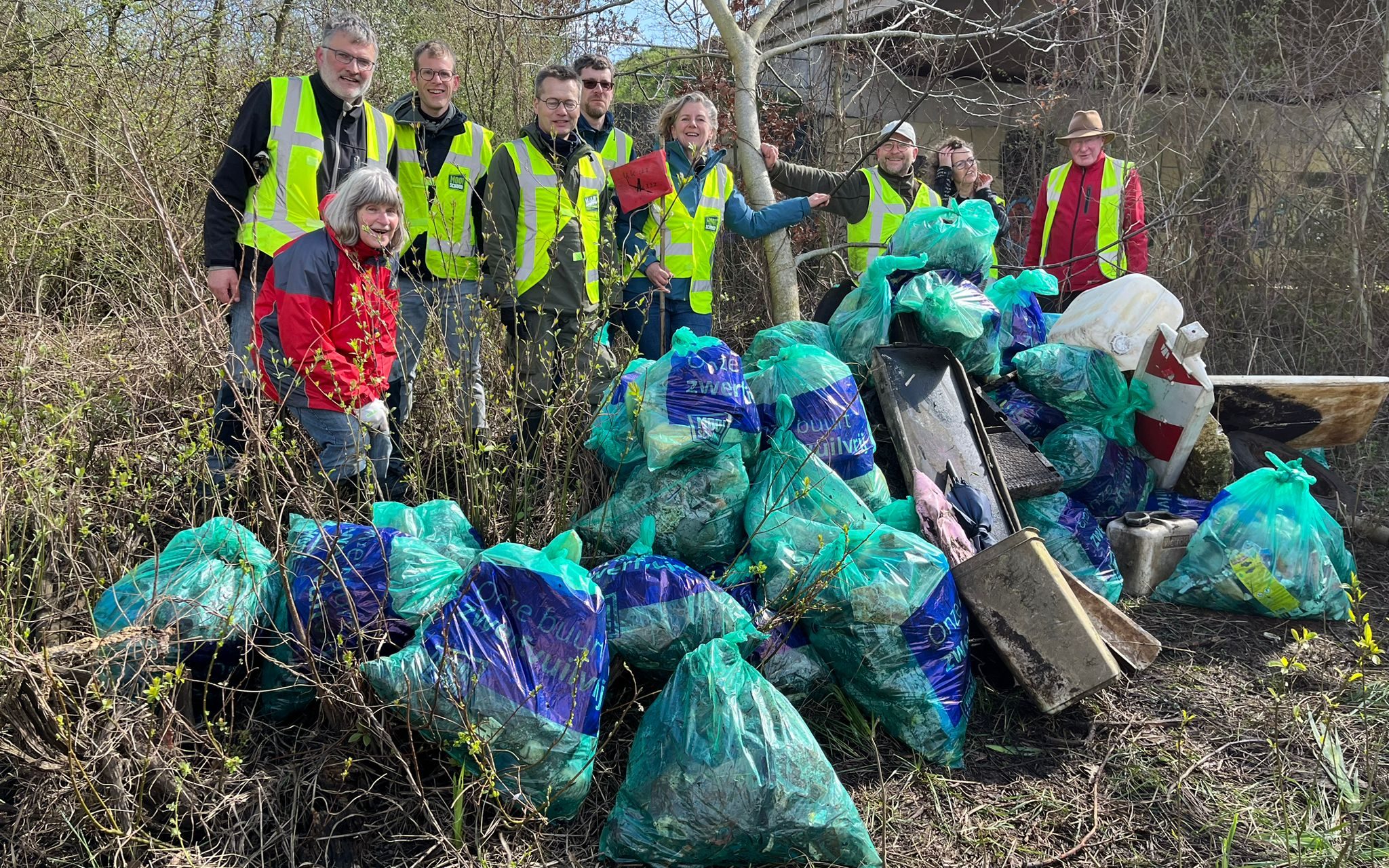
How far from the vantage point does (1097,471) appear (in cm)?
385

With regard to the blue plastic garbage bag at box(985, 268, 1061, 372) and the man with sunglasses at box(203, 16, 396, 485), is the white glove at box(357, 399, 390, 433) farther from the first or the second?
the blue plastic garbage bag at box(985, 268, 1061, 372)

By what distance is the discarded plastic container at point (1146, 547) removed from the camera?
11.9 ft

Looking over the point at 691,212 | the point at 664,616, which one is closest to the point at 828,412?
the point at 664,616

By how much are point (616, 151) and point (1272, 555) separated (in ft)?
9.69

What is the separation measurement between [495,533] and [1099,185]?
404 centimetres

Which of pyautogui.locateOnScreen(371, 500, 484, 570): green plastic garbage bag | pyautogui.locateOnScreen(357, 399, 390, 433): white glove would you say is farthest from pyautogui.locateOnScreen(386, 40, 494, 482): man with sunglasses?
pyautogui.locateOnScreen(371, 500, 484, 570): green plastic garbage bag

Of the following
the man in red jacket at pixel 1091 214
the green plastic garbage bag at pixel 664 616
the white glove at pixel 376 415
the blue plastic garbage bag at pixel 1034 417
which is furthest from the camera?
the man in red jacket at pixel 1091 214

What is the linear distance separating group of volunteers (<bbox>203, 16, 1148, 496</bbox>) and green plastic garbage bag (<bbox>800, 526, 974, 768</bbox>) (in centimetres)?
95

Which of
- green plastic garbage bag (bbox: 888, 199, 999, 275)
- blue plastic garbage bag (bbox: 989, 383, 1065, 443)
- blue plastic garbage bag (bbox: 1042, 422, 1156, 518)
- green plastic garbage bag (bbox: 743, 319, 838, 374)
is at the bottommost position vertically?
blue plastic garbage bag (bbox: 1042, 422, 1156, 518)

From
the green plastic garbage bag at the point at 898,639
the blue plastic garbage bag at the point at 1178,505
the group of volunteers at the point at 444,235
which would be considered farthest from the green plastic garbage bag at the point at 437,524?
the blue plastic garbage bag at the point at 1178,505

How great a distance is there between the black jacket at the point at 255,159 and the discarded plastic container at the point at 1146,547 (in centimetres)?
309

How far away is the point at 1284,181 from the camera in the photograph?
20.7 ft

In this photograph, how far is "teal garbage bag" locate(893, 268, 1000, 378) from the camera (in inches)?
148

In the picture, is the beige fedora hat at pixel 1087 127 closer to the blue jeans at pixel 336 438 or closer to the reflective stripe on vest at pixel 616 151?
the reflective stripe on vest at pixel 616 151
